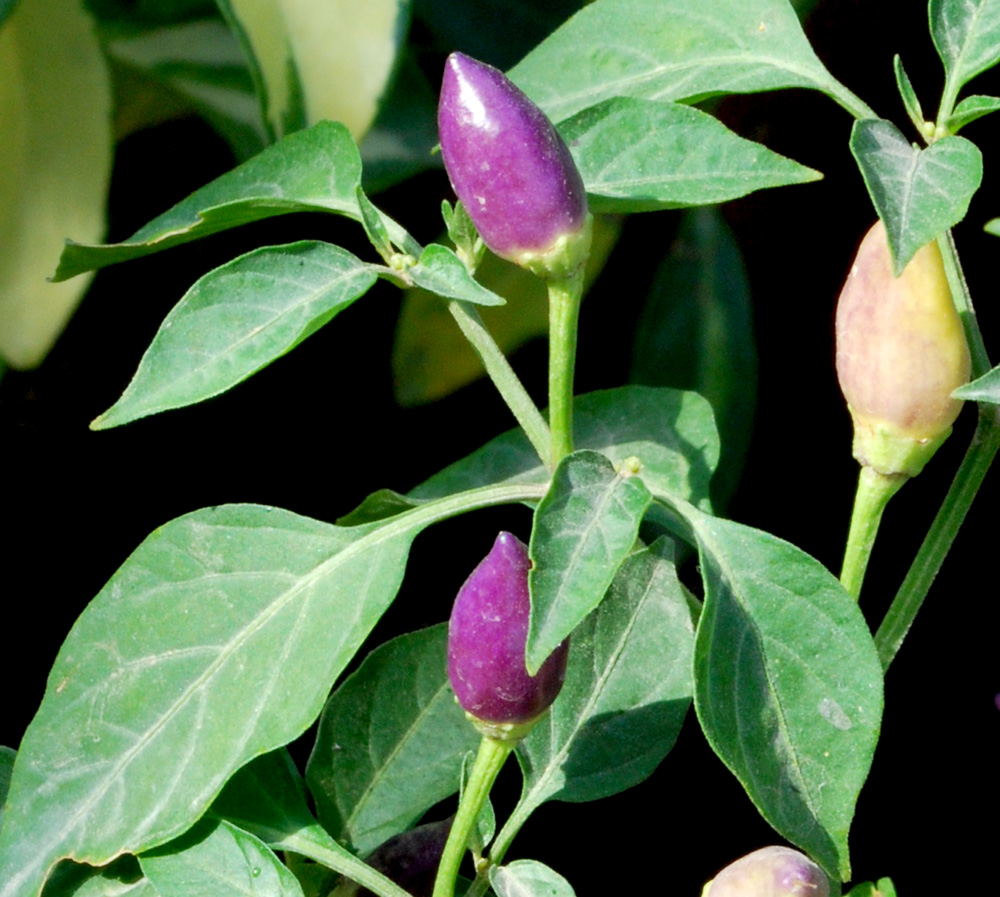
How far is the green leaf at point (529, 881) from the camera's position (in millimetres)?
482

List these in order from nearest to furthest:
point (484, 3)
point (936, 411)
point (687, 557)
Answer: point (936, 411)
point (687, 557)
point (484, 3)

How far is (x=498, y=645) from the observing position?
42 centimetres

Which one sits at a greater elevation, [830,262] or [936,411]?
[936,411]

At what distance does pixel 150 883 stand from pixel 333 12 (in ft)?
1.51

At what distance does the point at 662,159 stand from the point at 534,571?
169 millimetres

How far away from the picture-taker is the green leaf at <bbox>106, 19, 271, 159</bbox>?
0.89 m

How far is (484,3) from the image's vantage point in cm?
96

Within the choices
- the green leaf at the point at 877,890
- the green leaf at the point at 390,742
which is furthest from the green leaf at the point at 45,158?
the green leaf at the point at 877,890

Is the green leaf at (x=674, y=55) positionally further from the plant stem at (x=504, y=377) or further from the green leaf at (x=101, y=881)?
the green leaf at (x=101, y=881)

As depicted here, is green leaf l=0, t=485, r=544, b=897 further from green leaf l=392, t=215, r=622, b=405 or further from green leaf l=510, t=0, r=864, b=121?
green leaf l=392, t=215, r=622, b=405

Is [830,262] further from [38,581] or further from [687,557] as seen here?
[38,581]

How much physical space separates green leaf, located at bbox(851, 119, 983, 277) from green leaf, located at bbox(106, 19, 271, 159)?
528 mm

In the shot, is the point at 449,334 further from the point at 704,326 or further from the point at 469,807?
the point at 469,807

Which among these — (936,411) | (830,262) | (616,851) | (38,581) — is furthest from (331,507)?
(936,411)
